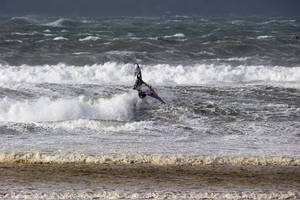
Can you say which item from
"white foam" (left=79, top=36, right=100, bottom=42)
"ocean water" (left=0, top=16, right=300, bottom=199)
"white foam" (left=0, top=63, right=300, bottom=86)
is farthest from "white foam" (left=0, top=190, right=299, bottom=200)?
"white foam" (left=79, top=36, right=100, bottom=42)

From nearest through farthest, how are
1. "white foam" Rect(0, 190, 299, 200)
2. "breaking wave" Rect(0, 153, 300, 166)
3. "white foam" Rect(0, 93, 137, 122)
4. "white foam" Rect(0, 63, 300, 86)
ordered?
"white foam" Rect(0, 190, 299, 200)
"breaking wave" Rect(0, 153, 300, 166)
"white foam" Rect(0, 93, 137, 122)
"white foam" Rect(0, 63, 300, 86)

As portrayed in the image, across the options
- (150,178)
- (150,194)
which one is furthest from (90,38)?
(150,194)

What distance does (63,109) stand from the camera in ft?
56.1

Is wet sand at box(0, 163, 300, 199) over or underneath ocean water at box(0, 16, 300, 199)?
underneath

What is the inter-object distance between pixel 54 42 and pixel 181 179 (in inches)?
1029

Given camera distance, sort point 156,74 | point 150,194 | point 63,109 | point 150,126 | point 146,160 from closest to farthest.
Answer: point 150,194 → point 146,160 → point 150,126 → point 63,109 → point 156,74

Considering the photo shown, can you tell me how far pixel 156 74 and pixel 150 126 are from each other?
9.73 m

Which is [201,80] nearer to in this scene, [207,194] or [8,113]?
[8,113]

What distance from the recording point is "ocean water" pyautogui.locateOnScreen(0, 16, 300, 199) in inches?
417

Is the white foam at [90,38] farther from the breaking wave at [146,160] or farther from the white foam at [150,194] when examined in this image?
the white foam at [150,194]

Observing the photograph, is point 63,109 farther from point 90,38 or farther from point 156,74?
point 90,38

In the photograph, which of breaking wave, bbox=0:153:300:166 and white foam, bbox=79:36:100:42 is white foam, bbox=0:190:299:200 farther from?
white foam, bbox=79:36:100:42

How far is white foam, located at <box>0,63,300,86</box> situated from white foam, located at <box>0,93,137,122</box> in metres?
4.88

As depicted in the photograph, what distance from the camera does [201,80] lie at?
23.9 meters
